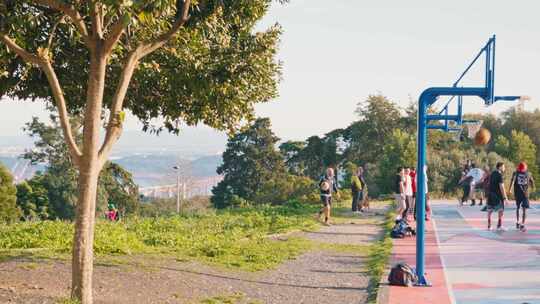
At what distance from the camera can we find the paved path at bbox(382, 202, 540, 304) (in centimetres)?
1021

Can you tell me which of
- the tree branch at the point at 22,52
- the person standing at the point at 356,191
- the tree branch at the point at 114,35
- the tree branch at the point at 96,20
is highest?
the tree branch at the point at 96,20

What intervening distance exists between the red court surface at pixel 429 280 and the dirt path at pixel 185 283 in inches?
18.7

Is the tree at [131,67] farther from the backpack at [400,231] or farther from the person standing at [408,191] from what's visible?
the person standing at [408,191]

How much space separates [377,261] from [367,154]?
148 ft

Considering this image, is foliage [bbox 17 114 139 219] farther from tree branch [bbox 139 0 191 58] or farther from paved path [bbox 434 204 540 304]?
tree branch [bbox 139 0 191 58]

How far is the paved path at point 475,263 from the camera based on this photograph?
1021 centimetres

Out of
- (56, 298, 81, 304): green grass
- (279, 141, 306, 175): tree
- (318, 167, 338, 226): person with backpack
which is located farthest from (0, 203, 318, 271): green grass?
(279, 141, 306, 175): tree

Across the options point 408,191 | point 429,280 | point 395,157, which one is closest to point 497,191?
point 408,191

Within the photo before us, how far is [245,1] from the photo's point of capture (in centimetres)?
1066

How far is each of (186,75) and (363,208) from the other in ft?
57.8

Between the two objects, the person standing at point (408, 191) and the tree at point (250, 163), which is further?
the tree at point (250, 163)

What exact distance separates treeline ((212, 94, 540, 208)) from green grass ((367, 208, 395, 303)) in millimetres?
14917

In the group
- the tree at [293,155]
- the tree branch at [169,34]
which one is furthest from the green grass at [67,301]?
the tree at [293,155]

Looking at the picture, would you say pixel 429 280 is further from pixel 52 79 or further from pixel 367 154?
pixel 367 154
